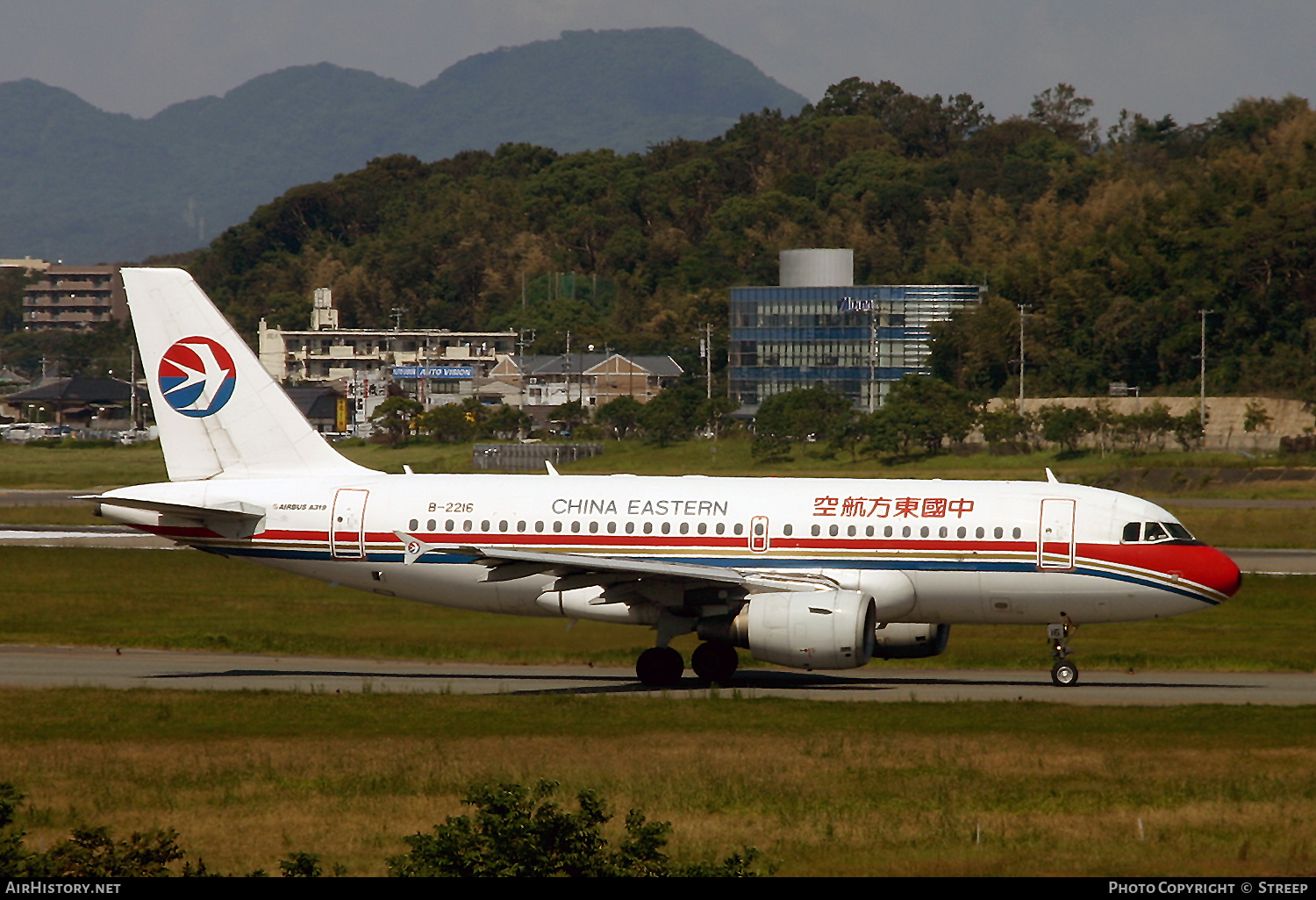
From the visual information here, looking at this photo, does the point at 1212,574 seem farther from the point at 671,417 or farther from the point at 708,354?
the point at 708,354

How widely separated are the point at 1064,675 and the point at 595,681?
979 cm

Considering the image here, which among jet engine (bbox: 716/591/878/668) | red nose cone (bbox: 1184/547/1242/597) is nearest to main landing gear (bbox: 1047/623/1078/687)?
red nose cone (bbox: 1184/547/1242/597)

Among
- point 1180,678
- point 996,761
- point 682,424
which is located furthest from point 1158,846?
point 682,424

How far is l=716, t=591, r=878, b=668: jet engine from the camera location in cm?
3039

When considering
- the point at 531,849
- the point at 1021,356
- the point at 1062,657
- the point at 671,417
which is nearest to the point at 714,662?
the point at 1062,657

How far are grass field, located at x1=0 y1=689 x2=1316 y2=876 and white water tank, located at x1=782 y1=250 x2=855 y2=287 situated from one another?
15202 cm

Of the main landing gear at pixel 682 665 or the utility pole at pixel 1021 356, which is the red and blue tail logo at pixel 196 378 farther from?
the utility pole at pixel 1021 356

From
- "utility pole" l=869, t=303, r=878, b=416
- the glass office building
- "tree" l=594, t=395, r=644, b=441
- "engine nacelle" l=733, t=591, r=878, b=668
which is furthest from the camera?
the glass office building

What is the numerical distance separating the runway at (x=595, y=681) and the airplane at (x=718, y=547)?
1.01 meters

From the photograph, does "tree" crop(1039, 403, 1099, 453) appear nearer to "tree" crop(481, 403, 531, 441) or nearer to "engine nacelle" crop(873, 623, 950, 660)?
"tree" crop(481, 403, 531, 441)

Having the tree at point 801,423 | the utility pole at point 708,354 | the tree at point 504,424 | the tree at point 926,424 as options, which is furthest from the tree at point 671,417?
the utility pole at point 708,354

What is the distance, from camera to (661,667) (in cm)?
3281

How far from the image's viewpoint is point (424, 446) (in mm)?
140250
